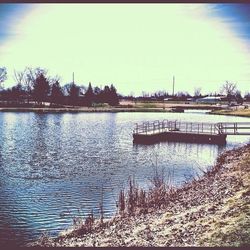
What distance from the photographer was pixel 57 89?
110 m

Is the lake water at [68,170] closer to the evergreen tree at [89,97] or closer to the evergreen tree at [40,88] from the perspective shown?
→ the evergreen tree at [40,88]

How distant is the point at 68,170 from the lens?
2959cm

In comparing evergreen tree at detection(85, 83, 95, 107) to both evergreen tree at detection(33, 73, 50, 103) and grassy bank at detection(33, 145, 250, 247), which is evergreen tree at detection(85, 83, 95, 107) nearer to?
evergreen tree at detection(33, 73, 50, 103)

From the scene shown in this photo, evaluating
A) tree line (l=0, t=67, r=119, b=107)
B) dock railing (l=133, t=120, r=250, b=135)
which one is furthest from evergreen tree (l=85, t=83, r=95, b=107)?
dock railing (l=133, t=120, r=250, b=135)

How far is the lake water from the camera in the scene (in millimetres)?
18239

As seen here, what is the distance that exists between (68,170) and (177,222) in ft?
52.2

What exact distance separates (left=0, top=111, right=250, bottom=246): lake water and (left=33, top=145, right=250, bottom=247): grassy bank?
153 centimetres

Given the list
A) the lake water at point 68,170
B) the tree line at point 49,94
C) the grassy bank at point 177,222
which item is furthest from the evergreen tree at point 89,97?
the grassy bank at point 177,222

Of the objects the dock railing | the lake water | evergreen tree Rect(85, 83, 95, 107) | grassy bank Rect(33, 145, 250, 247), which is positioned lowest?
the lake water

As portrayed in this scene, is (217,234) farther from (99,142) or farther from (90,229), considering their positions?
(99,142)

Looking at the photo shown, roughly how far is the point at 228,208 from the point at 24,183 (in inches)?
556

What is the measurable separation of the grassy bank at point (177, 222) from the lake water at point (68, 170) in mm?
1534

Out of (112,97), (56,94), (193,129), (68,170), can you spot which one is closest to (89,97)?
(112,97)

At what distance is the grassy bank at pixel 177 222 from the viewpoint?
12773mm
